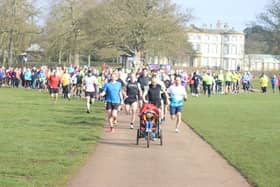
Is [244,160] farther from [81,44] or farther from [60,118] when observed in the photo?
[81,44]

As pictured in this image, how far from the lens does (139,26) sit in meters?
59.5

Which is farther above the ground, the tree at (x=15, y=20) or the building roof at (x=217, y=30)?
the building roof at (x=217, y=30)

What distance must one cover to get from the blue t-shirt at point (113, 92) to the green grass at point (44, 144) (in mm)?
998

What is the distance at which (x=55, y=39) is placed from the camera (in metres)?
70.8

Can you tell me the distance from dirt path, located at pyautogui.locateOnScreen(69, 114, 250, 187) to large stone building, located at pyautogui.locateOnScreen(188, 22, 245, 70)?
133 metres

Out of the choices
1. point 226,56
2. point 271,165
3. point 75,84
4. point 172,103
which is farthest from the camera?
point 226,56

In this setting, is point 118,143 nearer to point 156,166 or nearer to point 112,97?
point 112,97

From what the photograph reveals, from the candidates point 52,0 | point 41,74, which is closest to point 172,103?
point 41,74

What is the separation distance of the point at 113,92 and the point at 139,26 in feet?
135

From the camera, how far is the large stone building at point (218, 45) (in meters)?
151

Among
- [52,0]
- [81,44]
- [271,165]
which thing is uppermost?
[52,0]

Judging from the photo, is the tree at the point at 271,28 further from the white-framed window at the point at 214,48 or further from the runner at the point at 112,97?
the white-framed window at the point at 214,48

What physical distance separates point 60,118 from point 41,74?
1098 inches

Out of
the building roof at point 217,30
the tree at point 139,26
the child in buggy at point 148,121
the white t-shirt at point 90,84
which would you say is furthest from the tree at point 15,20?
the building roof at point 217,30
